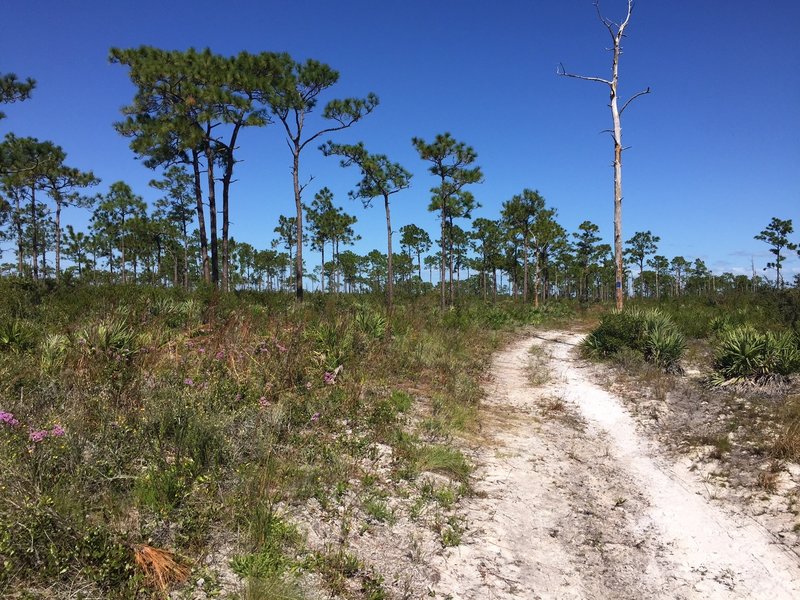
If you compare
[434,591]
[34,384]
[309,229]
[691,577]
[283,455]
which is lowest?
[691,577]

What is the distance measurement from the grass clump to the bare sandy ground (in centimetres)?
415

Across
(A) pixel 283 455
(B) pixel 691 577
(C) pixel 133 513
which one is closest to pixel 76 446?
(C) pixel 133 513

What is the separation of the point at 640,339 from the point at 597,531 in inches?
334

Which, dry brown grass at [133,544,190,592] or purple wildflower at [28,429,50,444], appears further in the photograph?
purple wildflower at [28,429,50,444]

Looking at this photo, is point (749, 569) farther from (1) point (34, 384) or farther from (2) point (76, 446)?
(1) point (34, 384)

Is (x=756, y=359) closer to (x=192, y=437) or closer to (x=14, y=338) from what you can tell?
(x=192, y=437)

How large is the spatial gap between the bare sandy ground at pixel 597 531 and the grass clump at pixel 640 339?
13.6 feet

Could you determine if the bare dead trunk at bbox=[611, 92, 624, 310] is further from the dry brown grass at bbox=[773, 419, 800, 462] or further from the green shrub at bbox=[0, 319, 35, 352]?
the green shrub at bbox=[0, 319, 35, 352]

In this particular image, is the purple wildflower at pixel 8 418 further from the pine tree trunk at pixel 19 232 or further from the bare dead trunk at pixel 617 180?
the pine tree trunk at pixel 19 232

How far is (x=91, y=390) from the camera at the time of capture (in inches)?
193

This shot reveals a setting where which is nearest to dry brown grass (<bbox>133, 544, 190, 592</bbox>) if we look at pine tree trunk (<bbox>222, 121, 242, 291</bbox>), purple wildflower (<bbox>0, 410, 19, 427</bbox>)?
purple wildflower (<bbox>0, 410, 19, 427</bbox>)

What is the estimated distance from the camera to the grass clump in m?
10.2

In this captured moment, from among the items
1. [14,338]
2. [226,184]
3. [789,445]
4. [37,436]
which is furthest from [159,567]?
[226,184]

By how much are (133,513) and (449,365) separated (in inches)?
301
